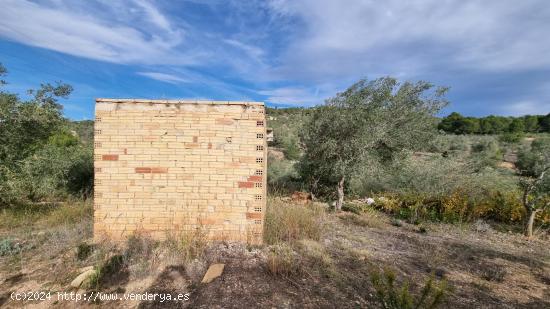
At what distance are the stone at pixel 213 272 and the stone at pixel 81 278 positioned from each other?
173cm

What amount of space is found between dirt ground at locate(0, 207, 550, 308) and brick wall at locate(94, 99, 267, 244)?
2.25 feet

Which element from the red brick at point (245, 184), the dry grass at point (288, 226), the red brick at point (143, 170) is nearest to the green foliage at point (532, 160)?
the dry grass at point (288, 226)

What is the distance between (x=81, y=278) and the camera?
407 centimetres

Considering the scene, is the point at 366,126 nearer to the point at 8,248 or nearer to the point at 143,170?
the point at 143,170

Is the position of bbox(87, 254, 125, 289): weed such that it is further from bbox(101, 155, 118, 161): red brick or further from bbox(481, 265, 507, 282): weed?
bbox(481, 265, 507, 282): weed

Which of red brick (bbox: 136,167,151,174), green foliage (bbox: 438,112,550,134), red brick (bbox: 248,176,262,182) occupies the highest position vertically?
green foliage (bbox: 438,112,550,134)

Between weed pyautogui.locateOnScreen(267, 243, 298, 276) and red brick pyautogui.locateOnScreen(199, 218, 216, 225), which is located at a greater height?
red brick pyautogui.locateOnScreen(199, 218, 216, 225)

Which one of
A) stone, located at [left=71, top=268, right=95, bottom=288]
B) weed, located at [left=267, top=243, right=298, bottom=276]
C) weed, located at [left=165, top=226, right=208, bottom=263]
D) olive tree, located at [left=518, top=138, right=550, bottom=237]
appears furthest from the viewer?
olive tree, located at [left=518, top=138, right=550, bottom=237]

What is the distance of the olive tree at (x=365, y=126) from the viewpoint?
30.8 feet

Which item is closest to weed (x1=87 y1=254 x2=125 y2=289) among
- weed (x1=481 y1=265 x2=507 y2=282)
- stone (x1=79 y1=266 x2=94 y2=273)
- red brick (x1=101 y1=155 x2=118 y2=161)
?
stone (x1=79 y1=266 x2=94 y2=273)

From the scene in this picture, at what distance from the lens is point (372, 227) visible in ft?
26.3

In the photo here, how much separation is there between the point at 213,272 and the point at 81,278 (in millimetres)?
1944

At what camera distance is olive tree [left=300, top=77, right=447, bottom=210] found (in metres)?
9.39

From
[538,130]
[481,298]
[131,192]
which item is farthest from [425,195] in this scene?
[538,130]
